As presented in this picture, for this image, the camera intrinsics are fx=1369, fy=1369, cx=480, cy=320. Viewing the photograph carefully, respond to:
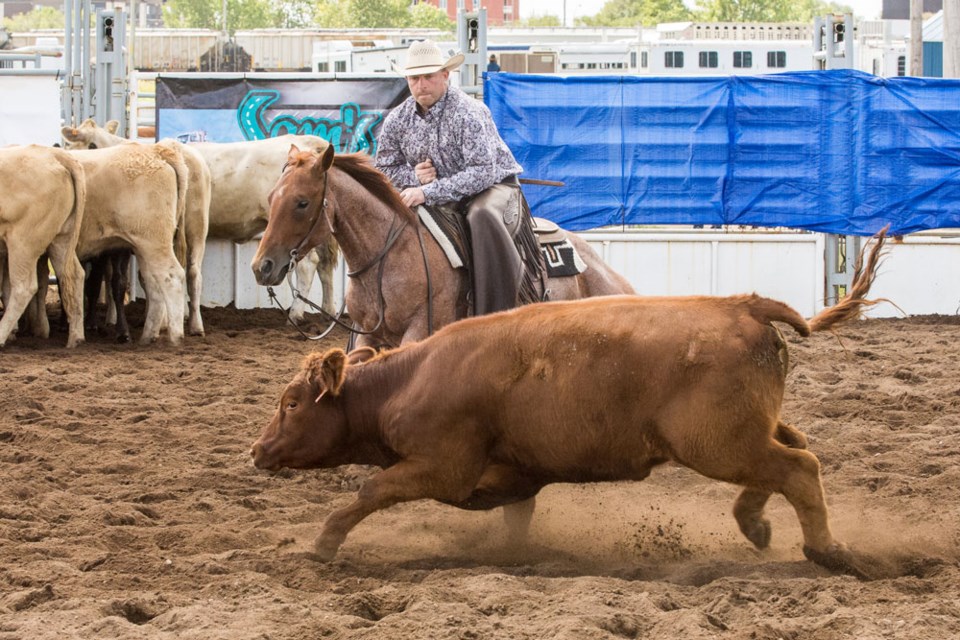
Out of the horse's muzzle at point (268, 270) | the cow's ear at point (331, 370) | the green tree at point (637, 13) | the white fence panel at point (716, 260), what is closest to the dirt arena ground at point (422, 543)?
the cow's ear at point (331, 370)

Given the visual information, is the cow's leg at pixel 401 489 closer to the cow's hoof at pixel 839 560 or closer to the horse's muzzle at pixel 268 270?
the cow's hoof at pixel 839 560

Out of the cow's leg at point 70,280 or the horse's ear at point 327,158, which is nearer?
the horse's ear at point 327,158

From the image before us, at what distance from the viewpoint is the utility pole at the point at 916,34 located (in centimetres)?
2445

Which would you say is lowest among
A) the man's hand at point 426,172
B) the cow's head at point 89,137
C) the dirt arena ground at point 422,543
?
the dirt arena ground at point 422,543

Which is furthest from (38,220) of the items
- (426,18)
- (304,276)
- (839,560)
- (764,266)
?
(426,18)

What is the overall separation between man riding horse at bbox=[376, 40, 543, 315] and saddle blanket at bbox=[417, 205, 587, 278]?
0.20 ft

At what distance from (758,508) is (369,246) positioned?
94.4 inches

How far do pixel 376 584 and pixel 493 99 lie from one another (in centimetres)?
868

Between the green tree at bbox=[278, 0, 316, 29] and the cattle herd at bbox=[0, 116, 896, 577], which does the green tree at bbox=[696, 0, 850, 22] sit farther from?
the cattle herd at bbox=[0, 116, 896, 577]

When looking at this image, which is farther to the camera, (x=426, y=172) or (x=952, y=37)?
(x=952, y=37)

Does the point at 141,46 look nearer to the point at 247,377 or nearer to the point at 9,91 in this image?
the point at 9,91

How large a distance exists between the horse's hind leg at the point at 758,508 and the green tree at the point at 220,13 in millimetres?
75572

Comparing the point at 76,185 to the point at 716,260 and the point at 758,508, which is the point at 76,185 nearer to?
the point at 716,260

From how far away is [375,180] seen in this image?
22.0 feet
